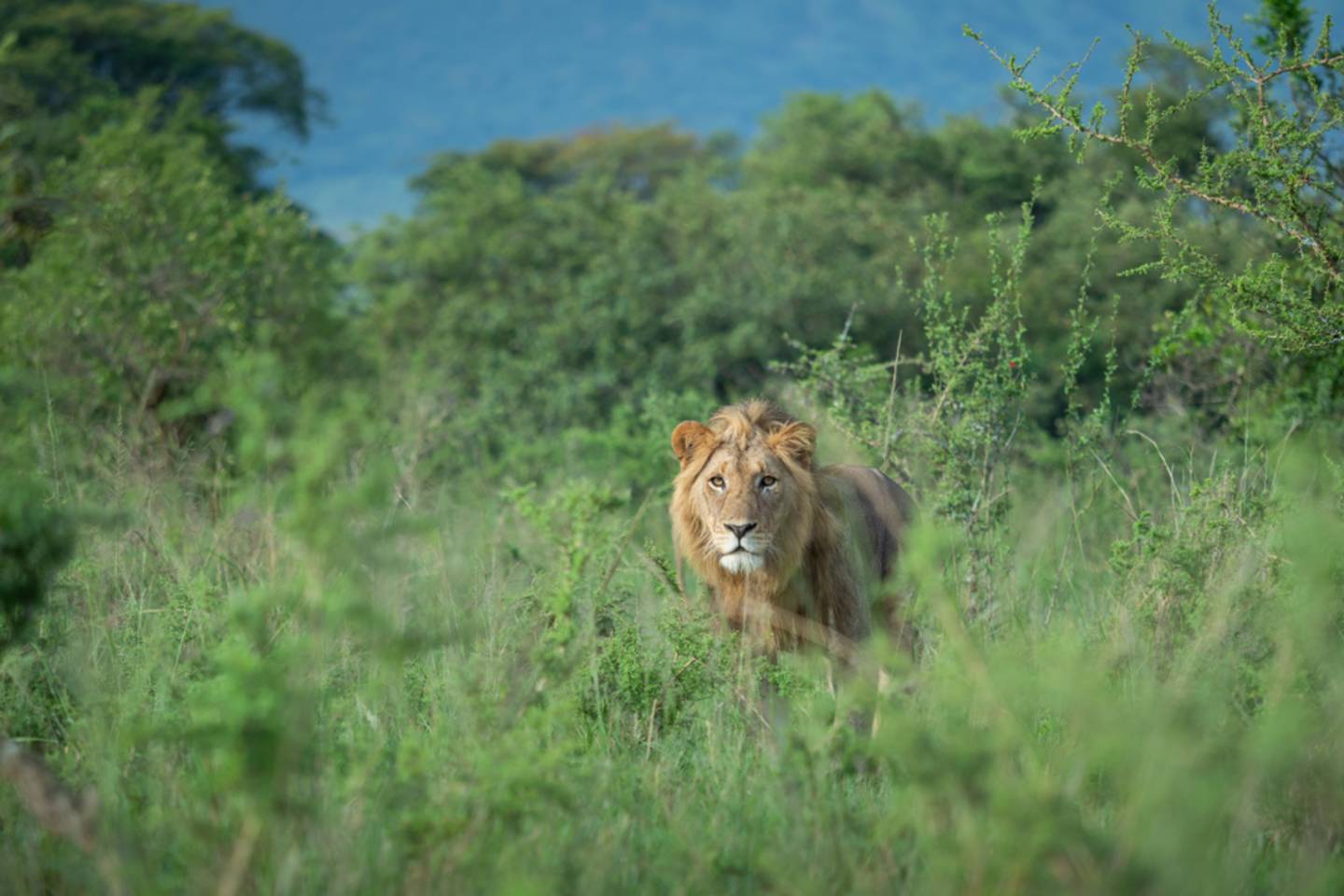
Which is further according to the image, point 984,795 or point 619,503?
point 619,503

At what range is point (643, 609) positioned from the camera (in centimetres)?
583

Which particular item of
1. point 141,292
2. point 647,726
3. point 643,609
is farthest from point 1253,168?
point 141,292

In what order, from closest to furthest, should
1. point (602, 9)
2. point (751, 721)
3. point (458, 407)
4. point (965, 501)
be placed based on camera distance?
point (751, 721)
point (965, 501)
point (458, 407)
point (602, 9)

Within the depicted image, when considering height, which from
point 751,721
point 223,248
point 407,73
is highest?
point 407,73

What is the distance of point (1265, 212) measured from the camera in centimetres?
516

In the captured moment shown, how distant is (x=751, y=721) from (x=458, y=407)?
815 cm

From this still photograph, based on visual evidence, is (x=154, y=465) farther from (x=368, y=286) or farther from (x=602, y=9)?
(x=602, y=9)

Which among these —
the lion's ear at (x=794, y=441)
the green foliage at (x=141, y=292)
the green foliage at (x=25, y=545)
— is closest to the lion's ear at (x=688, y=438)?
the lion's ear at (x=794, y=441)

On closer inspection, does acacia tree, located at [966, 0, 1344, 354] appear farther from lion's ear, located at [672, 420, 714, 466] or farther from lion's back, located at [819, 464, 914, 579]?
lion's ear, located at [672, 420, 714, 466]

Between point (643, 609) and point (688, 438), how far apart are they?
0.79 meters

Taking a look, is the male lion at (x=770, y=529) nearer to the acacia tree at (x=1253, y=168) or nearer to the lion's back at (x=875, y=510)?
the lion's back at (x=875, y=510)

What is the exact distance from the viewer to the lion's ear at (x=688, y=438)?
5581 mm

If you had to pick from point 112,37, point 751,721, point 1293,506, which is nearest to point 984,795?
point 751,721

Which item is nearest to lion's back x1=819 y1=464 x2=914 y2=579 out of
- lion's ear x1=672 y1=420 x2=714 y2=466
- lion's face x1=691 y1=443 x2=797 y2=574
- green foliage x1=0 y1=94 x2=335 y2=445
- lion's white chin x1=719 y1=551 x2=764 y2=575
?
lion's face x1=691 y1=443 x2=797 y2=574
